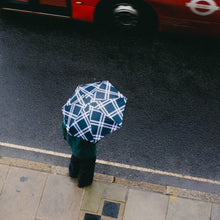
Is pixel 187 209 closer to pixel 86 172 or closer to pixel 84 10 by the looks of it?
pixel 86 172

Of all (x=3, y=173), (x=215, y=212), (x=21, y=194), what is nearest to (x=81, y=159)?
(x=21, y=194)

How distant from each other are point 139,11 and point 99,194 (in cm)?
383

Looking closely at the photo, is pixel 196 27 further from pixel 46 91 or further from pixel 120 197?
pixel 120 197

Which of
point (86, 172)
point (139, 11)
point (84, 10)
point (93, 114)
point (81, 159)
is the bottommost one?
point (86, 172)

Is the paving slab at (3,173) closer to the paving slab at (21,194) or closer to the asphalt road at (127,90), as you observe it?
the paving slab at (21,194)

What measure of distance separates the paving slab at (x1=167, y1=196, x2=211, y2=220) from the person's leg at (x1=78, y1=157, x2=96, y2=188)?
138 centimetres

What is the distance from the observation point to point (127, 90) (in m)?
6.54

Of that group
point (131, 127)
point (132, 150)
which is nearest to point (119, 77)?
point (131, 127)

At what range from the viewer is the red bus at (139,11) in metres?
6.45

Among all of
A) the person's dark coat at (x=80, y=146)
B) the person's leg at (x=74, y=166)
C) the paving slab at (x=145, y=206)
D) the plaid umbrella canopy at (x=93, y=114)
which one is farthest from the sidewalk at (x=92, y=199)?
the plaid umbrella canopy at (x=93, y=114)

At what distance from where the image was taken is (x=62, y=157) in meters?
5.96

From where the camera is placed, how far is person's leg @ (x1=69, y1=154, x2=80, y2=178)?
209 inches

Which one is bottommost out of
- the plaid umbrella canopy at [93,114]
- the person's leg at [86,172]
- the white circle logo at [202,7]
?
the person's leg at [86,172]

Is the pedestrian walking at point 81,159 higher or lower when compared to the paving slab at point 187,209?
higher
